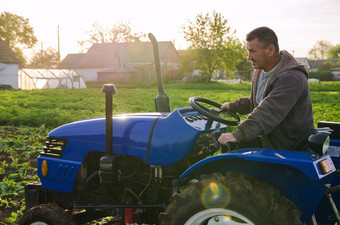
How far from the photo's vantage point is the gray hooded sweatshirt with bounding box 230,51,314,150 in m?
2.46

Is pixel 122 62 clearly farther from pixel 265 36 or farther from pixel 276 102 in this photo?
pixel 276 102

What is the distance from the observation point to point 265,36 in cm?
277

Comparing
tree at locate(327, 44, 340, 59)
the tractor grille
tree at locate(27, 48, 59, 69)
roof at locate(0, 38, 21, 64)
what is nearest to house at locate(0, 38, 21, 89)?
roof at locate(0, 38, 21, 64)

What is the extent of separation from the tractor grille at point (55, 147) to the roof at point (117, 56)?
5284 cm

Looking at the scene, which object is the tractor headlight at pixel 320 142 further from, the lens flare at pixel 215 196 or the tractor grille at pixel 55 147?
the tractor grille at pixel 55 147

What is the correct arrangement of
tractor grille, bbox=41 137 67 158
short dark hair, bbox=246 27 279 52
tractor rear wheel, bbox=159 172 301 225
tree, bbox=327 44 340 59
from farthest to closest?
1. tree, bbox=327 44 340 59
2. tractor grille, bbox=41 137 67 158
3. short dark hair, bbox=246 27 279 52
4. tractor rear wheel, bbox=159 172 301 225

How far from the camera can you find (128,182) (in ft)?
9.73

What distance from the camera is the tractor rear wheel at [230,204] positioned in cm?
209

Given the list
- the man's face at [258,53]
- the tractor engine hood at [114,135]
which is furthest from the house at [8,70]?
the man's face at [258,53]

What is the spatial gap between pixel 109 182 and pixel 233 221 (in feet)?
3.14

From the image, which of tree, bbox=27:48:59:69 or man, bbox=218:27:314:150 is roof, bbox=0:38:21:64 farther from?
man, bbox=218:27:314:150

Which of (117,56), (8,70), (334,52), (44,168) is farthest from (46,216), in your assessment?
(334,52)

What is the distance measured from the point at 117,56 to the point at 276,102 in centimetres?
5595

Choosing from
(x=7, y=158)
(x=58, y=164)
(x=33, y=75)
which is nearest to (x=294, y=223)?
(x=58, y=164)
